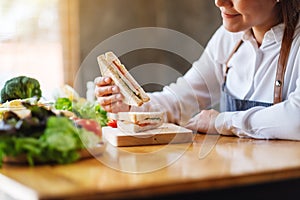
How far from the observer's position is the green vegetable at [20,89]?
2.25 metres

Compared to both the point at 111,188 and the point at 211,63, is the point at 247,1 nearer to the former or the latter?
the point at 211,63

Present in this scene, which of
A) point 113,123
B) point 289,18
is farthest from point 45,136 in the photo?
point 289,18

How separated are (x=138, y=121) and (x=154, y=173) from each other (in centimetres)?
46

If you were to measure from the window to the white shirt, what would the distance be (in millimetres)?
1950

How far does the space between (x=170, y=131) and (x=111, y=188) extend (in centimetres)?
62

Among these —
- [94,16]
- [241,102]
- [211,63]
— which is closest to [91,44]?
[94,16]

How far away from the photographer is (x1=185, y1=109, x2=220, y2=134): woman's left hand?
2.09 meters

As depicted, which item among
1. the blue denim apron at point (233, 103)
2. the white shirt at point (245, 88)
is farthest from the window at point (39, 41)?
the blue denim apron at point (233, 103)

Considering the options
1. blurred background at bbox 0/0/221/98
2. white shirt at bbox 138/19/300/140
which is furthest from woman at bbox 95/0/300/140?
blurred background at bbox 0/0/221/98

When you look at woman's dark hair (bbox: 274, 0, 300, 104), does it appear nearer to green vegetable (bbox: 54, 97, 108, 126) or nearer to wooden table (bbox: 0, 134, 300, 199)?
wooden table (bbox: 0, 134, 300, 199)

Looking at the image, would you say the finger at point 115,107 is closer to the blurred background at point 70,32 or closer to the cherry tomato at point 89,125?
the cherry tomato at point 89,125

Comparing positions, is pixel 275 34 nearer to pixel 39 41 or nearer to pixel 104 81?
pixel 104 81

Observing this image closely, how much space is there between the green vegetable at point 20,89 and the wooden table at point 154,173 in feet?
1.88

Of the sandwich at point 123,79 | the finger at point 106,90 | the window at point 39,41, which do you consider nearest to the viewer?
the sandwich at point 123,79
